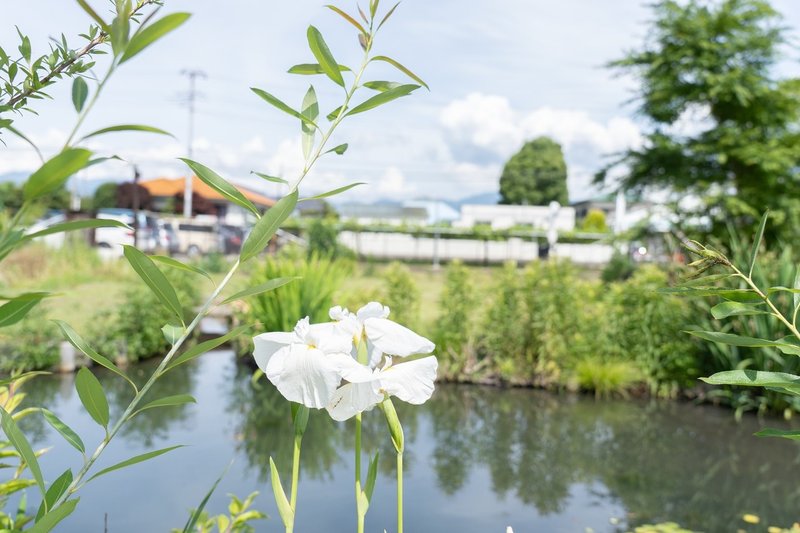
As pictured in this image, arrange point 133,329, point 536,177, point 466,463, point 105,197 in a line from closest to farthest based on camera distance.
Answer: point 466,463 → point 133,329 → point 105,197 → point 536,177

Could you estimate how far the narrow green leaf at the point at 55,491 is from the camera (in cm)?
70

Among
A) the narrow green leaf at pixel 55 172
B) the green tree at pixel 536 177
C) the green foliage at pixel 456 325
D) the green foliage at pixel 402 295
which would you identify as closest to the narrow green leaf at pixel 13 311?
the narrow green leaf at pixel 55 172

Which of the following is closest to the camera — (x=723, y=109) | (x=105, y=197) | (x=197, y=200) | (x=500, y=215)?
(x=723, y=109)

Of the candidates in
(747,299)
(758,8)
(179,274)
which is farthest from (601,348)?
(758,8)

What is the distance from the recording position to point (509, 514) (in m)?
3.11

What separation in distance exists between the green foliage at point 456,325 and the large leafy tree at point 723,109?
5.28m

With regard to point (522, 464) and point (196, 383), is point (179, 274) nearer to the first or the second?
point (196, 383)

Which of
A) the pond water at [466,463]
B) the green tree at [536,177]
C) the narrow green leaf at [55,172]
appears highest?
the green tree at [536,177]

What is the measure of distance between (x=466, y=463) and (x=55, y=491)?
3306 millimetres

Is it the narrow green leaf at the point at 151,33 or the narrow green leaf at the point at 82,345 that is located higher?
the narrow green leaf at the point at 151,33

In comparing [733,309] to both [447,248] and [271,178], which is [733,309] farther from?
[447,248]

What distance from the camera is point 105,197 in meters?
34.8

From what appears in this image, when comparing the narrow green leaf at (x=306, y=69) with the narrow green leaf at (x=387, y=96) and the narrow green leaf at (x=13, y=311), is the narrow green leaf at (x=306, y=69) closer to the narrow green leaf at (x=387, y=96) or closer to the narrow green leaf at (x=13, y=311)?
the narrow green leaf at (x=387, y=96)

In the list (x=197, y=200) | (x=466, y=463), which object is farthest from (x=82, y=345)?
(x=197, y=200)
